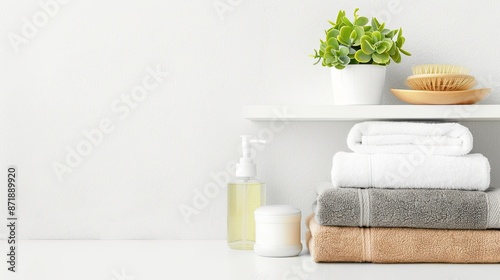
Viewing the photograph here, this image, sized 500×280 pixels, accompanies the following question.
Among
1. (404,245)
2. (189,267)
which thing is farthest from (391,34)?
(189,267)

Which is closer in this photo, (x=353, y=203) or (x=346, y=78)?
(x=353, y=203)

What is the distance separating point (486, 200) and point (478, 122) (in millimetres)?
282

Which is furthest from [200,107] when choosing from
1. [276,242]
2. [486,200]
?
[486,200]

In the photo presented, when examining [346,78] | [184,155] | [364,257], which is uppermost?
[346,78]

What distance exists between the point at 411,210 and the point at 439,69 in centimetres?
30

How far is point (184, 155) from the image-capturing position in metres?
1.34

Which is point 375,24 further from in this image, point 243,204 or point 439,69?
point 243,204

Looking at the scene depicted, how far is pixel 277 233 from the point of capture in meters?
1.15

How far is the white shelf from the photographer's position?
118 centimetres

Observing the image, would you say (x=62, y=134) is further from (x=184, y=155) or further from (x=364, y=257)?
(x=364, y=257)

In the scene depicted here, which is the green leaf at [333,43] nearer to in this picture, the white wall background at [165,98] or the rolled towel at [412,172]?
the white wall background at [165,98]

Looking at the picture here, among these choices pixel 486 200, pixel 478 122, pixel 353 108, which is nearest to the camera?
pixel 486 200

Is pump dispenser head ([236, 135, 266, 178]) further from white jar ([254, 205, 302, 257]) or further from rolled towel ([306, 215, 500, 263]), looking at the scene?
rolled towel ([306, 215, 500, 263])

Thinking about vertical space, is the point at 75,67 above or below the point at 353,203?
above
